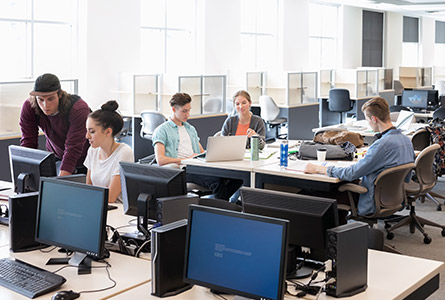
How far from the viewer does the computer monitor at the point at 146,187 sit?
9.04 ft

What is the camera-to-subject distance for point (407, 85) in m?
14.0

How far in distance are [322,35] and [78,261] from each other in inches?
497

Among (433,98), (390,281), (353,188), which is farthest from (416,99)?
(390,281)

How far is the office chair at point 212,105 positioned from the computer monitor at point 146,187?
5583 millimetres

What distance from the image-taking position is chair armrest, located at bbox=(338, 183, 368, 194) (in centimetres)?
424

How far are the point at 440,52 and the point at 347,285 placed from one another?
65.9ft

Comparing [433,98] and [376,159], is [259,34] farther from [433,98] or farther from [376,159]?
[376,159]

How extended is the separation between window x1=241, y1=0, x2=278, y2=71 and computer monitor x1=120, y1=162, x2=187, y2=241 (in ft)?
30.1

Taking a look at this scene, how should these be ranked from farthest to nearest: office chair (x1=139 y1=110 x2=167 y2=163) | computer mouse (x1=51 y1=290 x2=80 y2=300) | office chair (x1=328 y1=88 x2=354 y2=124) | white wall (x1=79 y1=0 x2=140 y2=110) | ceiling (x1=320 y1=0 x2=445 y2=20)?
ceiling (x1=320 y1=0 x2=445 y2=20)
office chair (x1=328 y1=88 x2=354 y2=124)
white wall (x1=79 y1=0 x2=140 y2=110)
office chair (x1=139 y1=110 x2=167 y2=163)
computer mouse (x1=51 y1=290 x2=80 y2=300)

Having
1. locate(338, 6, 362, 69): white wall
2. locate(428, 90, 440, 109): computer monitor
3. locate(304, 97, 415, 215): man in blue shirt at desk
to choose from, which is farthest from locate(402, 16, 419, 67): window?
locate(304, 97, 415, 215): man in blue shirt at desk

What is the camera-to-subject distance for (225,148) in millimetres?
4707

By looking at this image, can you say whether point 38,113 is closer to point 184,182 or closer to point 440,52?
point 184,182

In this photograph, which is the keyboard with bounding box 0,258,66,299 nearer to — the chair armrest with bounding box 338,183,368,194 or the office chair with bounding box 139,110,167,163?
the chair armrest with bounding box 338,183,368,194

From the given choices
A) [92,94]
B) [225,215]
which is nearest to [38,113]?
[225,215]
